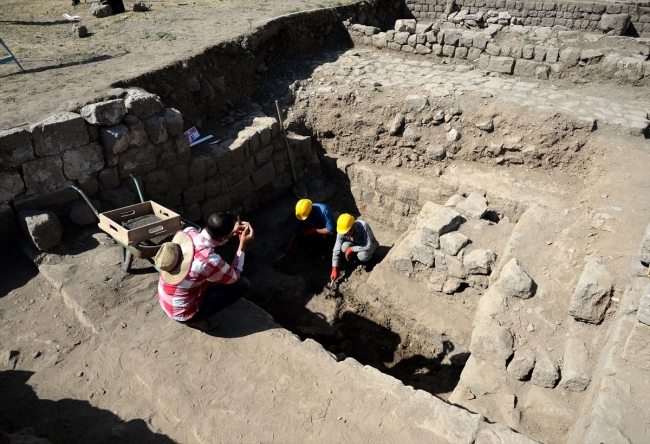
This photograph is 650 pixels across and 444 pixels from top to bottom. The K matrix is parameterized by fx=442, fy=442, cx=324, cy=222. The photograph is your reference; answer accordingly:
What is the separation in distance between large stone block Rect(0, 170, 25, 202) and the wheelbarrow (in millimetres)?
565

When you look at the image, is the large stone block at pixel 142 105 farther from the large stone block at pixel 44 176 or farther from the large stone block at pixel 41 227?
the large stone block at pixel 41 227

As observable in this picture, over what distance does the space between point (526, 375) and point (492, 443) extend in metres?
1.24

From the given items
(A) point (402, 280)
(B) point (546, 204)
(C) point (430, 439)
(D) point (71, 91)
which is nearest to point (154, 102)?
(D) point (71, 91)

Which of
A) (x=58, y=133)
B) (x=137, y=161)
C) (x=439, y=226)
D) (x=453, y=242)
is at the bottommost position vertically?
(x=453, y=242)

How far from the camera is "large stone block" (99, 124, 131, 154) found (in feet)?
18.2

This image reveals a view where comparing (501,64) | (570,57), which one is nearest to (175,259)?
(501,64)

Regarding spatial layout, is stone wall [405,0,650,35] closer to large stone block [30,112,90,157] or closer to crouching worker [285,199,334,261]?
crouching worker [285,199,334,261]

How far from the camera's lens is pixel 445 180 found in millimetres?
7309

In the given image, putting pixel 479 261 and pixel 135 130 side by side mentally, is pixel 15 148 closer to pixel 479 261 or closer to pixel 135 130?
pixel 135 130

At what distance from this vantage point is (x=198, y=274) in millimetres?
3807

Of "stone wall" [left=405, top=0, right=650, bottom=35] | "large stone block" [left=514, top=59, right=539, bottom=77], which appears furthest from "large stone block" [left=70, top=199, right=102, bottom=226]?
"stone wall" [left=405, top=0, right=650, bottom=35]

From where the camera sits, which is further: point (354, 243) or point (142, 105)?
point (354, 243)

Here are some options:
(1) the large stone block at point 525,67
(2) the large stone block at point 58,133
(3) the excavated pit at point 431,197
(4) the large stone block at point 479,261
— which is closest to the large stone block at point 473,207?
(3) the excavated pit at point 431,197

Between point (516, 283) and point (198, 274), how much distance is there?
129 inches
